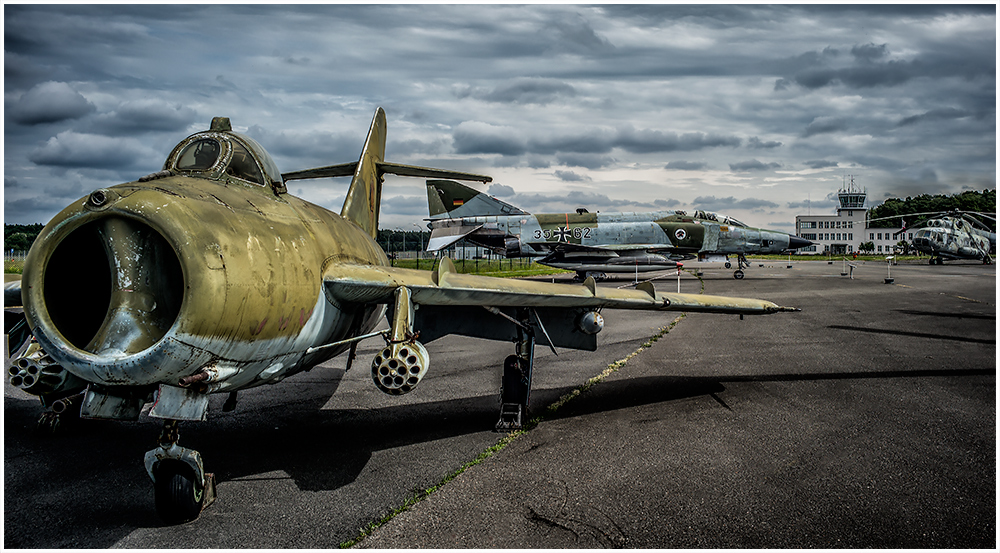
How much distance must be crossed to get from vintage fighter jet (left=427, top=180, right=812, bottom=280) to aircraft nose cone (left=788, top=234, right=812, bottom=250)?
149 inches

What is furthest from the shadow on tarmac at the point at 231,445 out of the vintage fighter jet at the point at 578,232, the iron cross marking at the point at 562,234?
the iron cross marking at the point at 562,234

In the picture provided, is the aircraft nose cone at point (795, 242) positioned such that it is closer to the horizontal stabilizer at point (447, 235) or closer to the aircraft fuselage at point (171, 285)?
the horizontal stabilizer at point (447, 235)

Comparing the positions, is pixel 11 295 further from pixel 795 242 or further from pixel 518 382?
pixel 795 242

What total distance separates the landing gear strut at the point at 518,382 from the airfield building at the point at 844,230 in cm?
13923

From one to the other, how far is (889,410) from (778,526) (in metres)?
4.72

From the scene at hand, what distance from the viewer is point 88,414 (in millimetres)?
4676

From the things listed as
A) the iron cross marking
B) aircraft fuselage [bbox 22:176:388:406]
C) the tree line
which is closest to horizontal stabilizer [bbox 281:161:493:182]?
aircraft fuselage [bbox 22:176:388:406]

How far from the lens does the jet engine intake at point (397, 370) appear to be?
5.02 m

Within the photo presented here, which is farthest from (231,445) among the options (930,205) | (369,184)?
(930,205)

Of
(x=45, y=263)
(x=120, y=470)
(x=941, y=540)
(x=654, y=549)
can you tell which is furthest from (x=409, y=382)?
(x=941, y=540)

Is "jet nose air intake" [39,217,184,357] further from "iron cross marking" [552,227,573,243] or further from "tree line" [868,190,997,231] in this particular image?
"tree line" [868,190,997,231]

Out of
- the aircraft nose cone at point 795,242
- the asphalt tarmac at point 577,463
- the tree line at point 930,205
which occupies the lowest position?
the asphalt tarmac at point 577,463

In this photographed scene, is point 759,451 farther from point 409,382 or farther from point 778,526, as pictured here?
point 409,382

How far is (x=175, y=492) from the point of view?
16.5 ft
